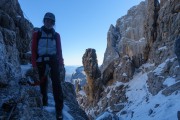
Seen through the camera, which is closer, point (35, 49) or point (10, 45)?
point (35, 49)

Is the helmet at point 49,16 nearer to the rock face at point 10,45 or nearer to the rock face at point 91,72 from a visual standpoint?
the rock face at point 10,45

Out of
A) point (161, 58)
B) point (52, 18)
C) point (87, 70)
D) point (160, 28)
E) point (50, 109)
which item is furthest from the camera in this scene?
point (87, 70)

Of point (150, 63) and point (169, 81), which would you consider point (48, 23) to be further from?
point (150, 63)

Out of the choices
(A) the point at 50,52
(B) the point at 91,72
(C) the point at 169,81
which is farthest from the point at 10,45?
(B) the point at 91,72

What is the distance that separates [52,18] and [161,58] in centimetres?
6391

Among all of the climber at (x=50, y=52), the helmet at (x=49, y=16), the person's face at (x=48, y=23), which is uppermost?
the helmet at (x=49, y=16)

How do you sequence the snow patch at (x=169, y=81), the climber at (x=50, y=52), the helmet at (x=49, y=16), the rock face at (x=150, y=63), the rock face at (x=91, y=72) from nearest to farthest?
the helmet at (x=49, y=16) → the climber at (x=50, y=52) → the snow patch at (x=169, y=81) → the rock face at (x=150, y=63) → the rock face at (x=91, y=72)

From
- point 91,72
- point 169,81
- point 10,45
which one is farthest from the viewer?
point 91,72

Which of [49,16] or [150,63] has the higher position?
Result: [150,63]

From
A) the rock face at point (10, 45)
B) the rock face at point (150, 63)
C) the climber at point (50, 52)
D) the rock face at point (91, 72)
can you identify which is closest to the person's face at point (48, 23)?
the climber at point (50, 52)

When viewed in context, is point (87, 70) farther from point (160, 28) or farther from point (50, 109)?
point (50, 109)

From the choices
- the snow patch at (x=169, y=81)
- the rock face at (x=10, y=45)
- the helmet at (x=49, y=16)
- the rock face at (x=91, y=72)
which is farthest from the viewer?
the rock face at (x=91, y=72)

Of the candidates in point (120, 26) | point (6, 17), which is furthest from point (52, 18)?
point (120, 26)

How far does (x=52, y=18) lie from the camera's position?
27.7 ft
